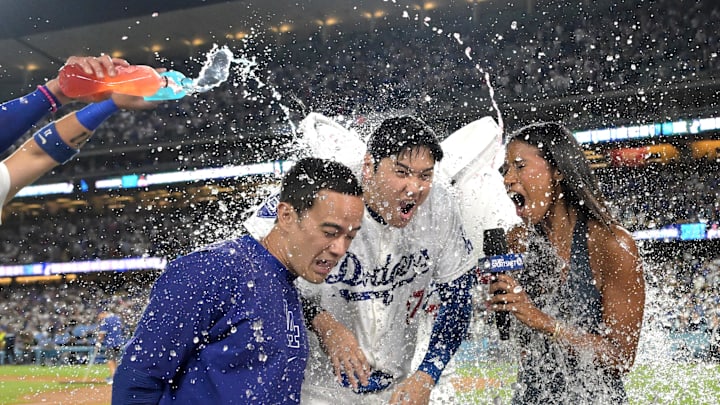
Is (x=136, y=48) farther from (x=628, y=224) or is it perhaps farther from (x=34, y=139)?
(x=34, y=139)

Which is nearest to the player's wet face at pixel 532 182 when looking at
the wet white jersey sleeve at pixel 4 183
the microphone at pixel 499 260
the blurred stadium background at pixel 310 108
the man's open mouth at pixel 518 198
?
the man's open mouth at pixel 518 198

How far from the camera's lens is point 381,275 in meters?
3.25

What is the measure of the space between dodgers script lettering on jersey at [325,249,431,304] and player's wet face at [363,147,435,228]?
227 millimetres

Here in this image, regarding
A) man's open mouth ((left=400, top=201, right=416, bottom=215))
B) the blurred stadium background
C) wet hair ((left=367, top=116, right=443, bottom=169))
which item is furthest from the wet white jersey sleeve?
the blurred stadium background

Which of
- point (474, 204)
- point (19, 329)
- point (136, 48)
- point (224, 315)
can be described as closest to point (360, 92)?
point (136, 48)

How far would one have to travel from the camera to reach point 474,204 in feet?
12.0

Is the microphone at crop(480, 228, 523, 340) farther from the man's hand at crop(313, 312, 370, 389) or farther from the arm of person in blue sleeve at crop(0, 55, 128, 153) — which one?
the arm of person in blue sleeve at crop(0, 55, 128, 153)

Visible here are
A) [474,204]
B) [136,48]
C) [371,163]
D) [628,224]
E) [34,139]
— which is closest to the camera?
[34,139]

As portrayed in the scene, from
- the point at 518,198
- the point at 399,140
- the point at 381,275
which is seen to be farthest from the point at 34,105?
the point at 518,198

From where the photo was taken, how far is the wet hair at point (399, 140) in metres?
3.04

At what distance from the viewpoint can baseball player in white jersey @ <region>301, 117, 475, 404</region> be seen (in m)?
3.07

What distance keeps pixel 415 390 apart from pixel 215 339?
105cm

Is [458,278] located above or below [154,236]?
above

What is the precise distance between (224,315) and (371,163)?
1.16 meters
